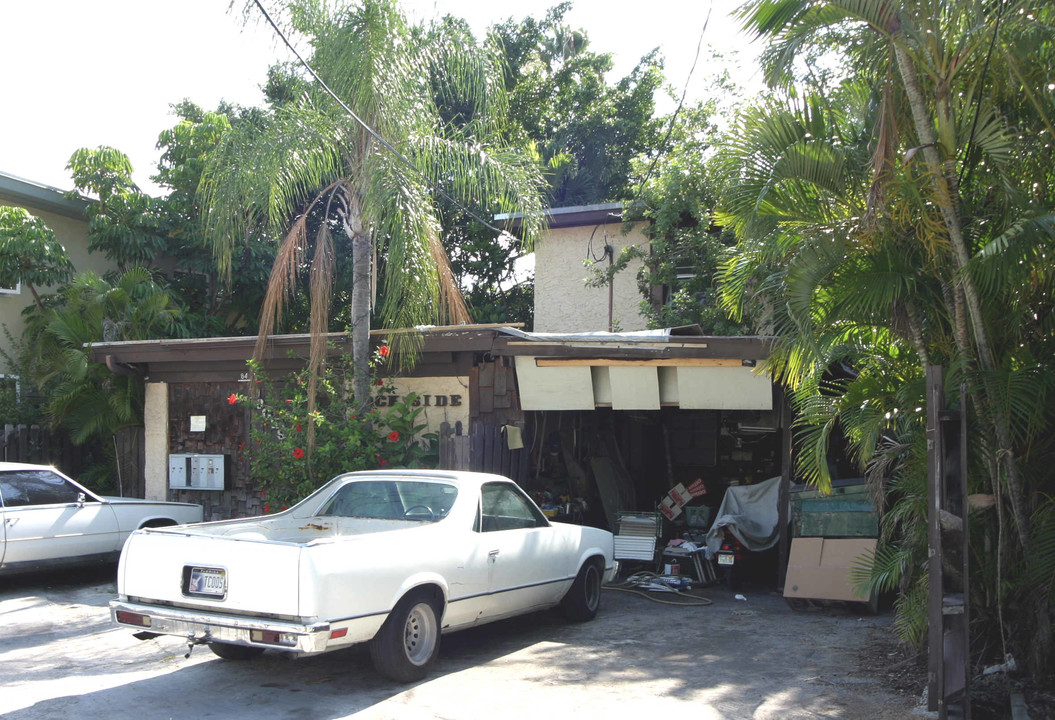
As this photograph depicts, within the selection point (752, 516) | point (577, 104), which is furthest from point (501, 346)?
point (577, 104)

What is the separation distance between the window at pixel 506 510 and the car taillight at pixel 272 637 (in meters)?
2.10

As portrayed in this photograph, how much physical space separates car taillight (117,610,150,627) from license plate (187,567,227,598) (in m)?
0.39

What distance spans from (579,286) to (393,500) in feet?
31.1

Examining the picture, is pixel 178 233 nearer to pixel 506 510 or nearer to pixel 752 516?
pixel 752 516

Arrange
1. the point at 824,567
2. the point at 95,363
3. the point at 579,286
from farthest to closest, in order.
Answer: the point at 579,286
the point at 95,363
the point at 824,567

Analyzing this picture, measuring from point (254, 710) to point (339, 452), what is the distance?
204 inches

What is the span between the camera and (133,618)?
6273mm

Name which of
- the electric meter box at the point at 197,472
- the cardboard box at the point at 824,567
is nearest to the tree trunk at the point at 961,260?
the cardboard box at the point at 824,567

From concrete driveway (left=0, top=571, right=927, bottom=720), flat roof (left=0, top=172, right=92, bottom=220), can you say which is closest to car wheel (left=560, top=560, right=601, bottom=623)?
concrete driveway (left=0, top=571, right=927, bottom=720)

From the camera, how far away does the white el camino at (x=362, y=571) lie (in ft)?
19.1

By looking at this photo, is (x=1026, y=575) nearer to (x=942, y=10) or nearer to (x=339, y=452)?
(x=942, y=10)

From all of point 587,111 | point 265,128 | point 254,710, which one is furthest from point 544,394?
point 587,111

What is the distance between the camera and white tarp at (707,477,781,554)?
11281mm

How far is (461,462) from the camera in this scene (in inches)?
426
